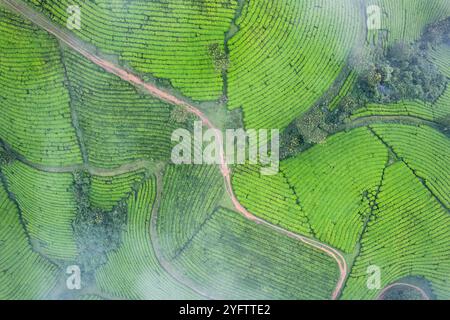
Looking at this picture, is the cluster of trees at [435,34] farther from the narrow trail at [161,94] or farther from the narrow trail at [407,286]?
the narrow trail at [407,286]

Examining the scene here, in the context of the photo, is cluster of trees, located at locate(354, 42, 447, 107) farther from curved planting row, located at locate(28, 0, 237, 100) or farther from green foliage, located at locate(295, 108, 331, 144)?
curved planting row, located at locate(28, 0, 237, 100)

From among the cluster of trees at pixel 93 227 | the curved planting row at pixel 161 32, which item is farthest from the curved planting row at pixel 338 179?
the cluster of trees at pixel 93 227

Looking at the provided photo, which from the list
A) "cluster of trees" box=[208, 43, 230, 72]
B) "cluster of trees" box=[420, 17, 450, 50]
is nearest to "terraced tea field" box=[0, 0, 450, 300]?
"cluster of trees" box=[208, 43, 230, 72]

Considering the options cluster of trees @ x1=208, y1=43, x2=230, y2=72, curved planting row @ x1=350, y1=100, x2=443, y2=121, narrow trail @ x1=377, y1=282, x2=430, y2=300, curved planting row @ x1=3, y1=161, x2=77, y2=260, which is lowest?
narrow trail @ x1=377, y1=282, x2=430, y2=300

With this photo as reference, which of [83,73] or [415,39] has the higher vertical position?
[415,39]

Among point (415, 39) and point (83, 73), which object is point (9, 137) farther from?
point (415, 39)
